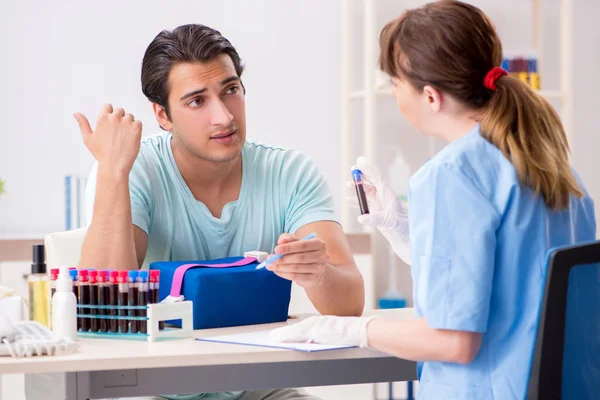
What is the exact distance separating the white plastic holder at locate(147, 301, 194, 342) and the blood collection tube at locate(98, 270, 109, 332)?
4.1 inches

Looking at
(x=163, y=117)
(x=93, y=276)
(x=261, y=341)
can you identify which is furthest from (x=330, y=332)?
(x=163, y=117)

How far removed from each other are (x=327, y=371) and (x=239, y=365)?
0.16 meters

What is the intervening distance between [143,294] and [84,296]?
125 millimetres

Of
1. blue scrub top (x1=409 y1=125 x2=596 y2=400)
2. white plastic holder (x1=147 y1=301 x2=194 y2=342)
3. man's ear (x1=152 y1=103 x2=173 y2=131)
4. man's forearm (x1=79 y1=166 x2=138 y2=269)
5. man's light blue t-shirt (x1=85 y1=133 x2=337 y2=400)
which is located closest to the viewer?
blue scrub top (x1=409 y1=125 x2=596 y2=400)

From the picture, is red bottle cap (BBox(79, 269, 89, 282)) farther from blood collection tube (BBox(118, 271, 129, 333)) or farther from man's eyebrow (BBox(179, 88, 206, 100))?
man's eyebrow (BBox(179, 88, 206, 100))

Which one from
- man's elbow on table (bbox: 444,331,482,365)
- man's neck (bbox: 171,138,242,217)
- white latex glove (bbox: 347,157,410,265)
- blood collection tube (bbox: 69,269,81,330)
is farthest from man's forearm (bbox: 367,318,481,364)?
man's neck (bbox: 171,138,242,217)

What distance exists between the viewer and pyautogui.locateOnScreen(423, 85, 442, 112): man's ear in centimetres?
140

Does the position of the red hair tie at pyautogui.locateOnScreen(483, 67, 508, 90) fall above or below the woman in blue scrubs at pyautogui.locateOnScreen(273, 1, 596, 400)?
above

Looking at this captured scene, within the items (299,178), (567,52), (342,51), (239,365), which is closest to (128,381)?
(239,365)

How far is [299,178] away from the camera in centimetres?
211

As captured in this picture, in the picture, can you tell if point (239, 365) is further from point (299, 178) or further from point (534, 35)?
point (534, 35)

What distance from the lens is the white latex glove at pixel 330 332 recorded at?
4.64 feet

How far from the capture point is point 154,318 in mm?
1493

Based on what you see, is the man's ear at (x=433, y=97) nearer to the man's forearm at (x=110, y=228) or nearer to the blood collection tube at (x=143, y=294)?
the blood collection tube at (x=143, y=294)
